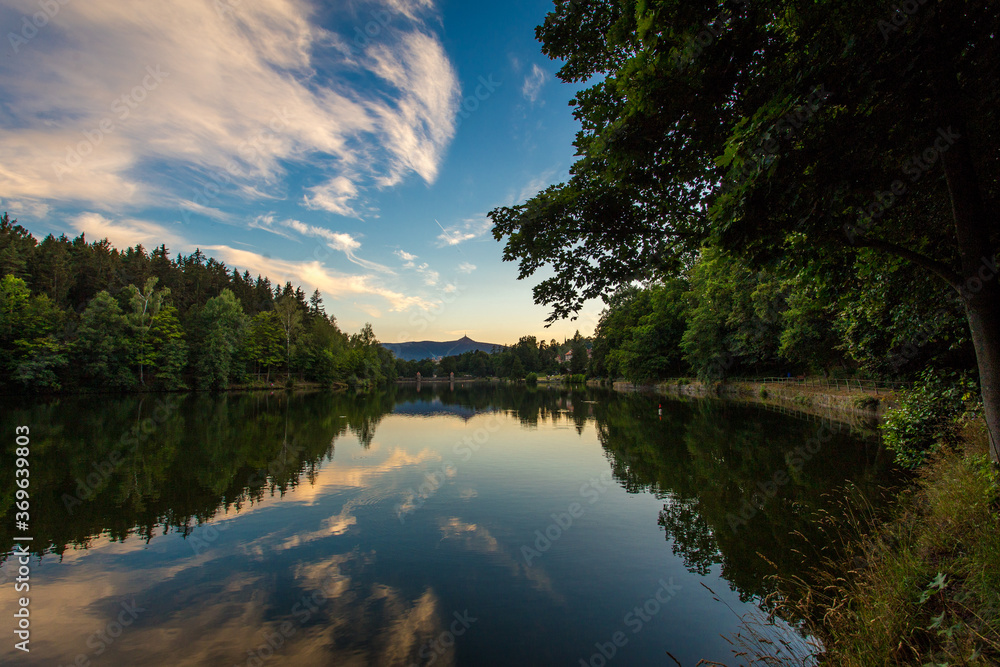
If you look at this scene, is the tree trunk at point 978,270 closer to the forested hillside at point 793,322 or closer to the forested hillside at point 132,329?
the forested hillside at point 793,322

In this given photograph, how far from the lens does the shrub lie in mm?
9273

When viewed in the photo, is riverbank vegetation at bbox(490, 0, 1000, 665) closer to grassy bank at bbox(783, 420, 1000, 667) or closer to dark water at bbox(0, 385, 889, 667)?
grassy bank at bbox(783, 420, 1000, 667)

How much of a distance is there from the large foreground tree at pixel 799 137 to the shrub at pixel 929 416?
4830mm

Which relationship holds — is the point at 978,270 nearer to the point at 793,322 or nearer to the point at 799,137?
the point at 799,137

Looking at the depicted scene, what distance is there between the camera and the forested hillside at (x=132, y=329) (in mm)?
42531

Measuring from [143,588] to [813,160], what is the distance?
414 inches

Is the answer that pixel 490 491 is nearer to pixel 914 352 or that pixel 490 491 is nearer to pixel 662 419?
pixel 914 352

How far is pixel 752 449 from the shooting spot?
631 inches

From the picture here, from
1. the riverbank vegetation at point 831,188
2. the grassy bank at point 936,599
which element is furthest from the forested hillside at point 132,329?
the grassy bank at point 936,599

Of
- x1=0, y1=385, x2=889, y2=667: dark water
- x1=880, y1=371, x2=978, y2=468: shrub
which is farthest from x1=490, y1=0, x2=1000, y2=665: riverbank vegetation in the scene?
x1=0, y1=385, x2=889, y2=667: dark water

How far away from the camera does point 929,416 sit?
386 inches

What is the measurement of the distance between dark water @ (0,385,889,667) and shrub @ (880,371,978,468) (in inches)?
48.7

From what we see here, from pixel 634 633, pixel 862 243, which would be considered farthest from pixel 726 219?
pixel 634 633

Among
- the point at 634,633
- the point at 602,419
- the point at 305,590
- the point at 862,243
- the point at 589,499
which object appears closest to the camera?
the point at 862,243
